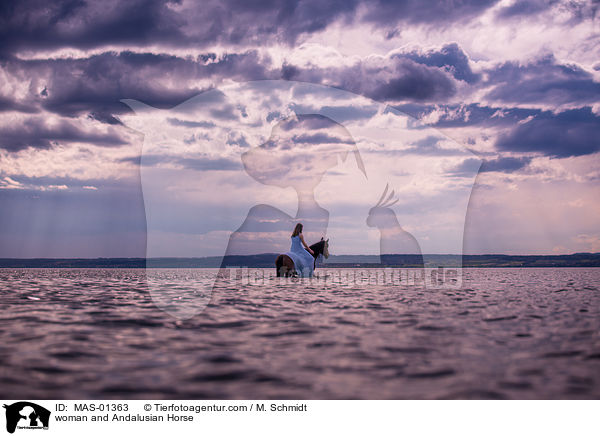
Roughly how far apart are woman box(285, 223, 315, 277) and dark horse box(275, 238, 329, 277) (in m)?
0.25

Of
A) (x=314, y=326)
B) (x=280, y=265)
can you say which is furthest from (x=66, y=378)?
(x=280, y=265)

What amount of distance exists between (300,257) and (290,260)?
1.99ft

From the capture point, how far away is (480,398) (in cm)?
546

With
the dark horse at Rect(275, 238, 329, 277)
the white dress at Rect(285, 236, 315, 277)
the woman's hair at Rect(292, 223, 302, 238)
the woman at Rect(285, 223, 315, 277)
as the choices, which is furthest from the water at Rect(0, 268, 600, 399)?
the dark horse at Rect(275, 238, 329, 277)

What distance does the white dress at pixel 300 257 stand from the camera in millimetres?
25222
